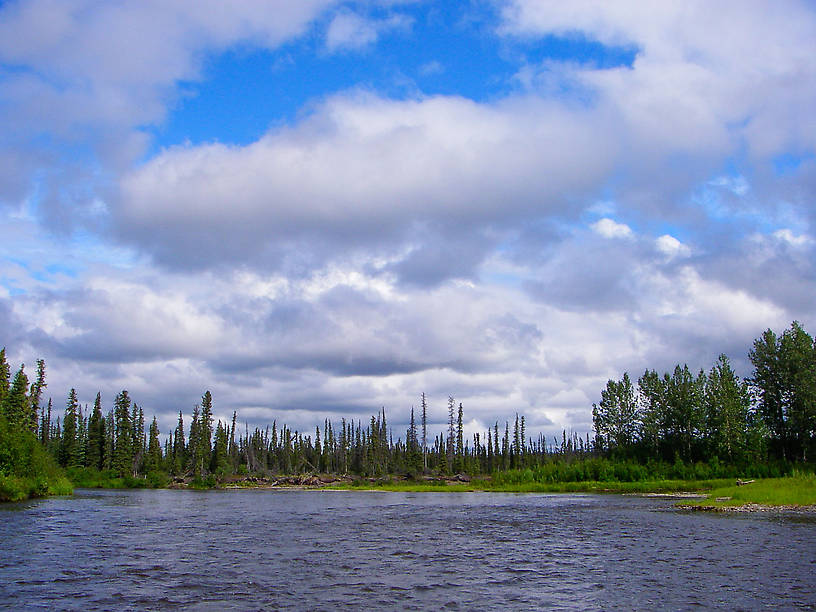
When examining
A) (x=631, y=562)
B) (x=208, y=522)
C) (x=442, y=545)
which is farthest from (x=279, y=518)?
(x=631, y=562)

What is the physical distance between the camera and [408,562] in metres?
31.8

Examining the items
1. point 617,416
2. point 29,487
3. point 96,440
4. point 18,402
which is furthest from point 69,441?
point 617,416

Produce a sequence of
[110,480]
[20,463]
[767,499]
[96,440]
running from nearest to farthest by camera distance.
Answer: [767,499]
[20,463]
[110,480]
[96,440]

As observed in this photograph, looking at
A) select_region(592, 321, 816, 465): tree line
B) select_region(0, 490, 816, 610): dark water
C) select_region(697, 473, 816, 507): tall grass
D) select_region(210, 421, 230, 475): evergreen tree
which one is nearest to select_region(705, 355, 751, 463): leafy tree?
select_region(592, 321, 816, 465): tree line

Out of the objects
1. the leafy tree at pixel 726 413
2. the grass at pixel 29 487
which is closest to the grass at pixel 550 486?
the leafy tree at pixel 726 413

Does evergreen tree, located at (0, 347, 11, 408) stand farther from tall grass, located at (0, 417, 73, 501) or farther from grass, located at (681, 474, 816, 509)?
grass, located at (681, 474, 816, 509)

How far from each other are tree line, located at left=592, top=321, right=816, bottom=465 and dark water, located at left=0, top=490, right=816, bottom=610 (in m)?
56.5

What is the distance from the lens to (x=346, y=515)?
2335 inches

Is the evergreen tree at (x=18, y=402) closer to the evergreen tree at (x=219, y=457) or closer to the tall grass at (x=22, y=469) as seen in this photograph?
the tall grass at (x=22, y=469)

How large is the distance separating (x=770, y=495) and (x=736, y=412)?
150 ft

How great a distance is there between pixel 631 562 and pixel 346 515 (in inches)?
1308

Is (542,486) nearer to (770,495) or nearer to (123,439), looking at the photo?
(770,495)

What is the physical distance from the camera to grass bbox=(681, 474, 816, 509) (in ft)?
188

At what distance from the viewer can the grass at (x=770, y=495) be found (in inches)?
2259
